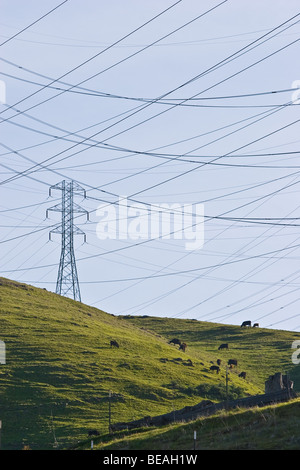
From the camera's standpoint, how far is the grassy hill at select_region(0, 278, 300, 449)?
83.2 m

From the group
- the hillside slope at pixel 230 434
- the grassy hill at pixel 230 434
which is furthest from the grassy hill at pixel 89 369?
the grassy hill at pixel 230 434

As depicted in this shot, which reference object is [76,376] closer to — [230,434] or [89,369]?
[89,369]

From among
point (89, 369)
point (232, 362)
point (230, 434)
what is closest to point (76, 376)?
point (89, 369)

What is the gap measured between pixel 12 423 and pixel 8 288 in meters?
73.2

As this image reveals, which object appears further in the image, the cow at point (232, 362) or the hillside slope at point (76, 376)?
the cow at point (232, 362)

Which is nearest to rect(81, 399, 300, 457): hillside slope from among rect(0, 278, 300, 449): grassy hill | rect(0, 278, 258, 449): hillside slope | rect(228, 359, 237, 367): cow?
rect(0, 278, 258, 449): hillside slope

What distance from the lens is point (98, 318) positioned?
147 metres

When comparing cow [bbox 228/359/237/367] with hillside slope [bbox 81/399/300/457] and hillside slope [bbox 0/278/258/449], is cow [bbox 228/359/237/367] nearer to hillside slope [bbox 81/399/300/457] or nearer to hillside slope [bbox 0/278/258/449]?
hillside slope [bbox 0/278/258/449]

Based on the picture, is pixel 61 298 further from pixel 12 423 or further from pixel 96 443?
pixel 96 443

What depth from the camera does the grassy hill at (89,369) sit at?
83.2 metres

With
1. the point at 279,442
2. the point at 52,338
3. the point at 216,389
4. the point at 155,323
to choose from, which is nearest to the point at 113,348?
the point at 52,338

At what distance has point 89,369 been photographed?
10356 centimetres

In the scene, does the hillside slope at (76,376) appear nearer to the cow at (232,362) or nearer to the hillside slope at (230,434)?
the cow at (232,362)
